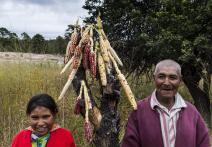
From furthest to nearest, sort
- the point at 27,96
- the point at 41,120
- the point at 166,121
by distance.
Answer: the point at 27,96
the point at 166,121
the point at 41,120

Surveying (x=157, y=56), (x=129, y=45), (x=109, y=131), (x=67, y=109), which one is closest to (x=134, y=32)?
(x=129, y=45)

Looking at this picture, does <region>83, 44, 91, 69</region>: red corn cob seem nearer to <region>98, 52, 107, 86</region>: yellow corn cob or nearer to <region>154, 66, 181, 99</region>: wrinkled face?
<region>98, 52, 107, 86</region>: yellow corn cob

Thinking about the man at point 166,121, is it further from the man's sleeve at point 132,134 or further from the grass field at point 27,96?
the grass field at point 27,96

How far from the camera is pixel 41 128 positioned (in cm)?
330

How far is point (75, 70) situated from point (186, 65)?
564 centimetres

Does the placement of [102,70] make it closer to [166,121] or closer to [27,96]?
[166,121]

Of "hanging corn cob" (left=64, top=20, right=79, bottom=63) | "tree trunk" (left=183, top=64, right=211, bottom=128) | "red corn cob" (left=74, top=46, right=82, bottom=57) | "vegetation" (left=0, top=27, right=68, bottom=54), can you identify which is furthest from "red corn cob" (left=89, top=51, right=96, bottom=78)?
"tree trunk" (left=183, top=64, right=211, bottom=128)

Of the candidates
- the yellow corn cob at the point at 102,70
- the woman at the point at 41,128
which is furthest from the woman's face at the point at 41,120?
the yellow corn cob at the point at 102,70

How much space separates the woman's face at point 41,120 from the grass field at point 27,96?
2.60 metres

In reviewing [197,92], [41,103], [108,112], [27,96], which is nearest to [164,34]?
[197,92]

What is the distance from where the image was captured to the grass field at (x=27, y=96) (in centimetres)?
613

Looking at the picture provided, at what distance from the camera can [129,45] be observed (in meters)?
9.88

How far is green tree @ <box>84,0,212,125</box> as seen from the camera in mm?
8258

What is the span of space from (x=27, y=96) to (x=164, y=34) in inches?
113
